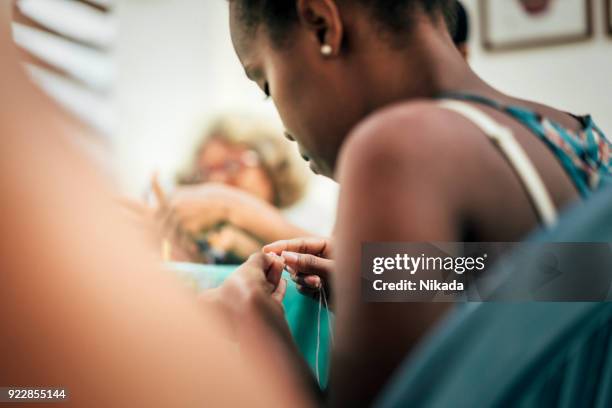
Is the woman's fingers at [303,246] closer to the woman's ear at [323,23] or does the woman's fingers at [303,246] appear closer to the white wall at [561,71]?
the woman's ear at [323,23]

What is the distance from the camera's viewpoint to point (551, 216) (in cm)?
41

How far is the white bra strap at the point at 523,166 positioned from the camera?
0.41m

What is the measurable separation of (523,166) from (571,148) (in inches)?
3.3

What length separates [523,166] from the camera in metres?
0.41

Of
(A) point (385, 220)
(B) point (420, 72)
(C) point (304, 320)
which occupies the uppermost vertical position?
(B) point (420, 72)

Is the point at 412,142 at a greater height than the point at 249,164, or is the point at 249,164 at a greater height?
the point at 249,164

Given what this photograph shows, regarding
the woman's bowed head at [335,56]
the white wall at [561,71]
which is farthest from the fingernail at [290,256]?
the white wall at [561,71]

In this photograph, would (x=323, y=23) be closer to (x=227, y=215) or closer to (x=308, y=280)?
(x=308, y=280)

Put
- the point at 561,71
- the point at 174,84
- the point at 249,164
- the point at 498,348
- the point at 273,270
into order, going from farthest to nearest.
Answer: the point at 174,84 < the point at 249,164 < the point at 561,71 < the point at 273,270 < the point at 498,348

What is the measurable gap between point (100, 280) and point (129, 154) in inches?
80.0

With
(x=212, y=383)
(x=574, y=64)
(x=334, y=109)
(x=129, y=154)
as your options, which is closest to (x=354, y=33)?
(x=334, y=109)

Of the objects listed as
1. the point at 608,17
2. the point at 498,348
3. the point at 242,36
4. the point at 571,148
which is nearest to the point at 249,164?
the point at 608,17

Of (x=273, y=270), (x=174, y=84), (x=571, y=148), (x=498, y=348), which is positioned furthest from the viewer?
(x=174, y=84)

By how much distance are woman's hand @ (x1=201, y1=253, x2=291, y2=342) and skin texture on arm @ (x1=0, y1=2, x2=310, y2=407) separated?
62 millimetres
